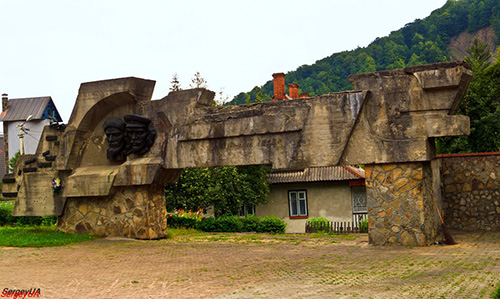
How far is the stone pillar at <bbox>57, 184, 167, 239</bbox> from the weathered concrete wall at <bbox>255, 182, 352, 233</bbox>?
16.2 meters

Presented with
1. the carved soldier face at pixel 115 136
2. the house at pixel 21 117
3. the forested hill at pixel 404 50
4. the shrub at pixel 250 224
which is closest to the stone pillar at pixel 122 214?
the carved soldier face at pixel 115 136

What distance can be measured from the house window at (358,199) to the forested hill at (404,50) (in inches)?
1047

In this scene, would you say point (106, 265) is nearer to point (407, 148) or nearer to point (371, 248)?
point (371, 248)

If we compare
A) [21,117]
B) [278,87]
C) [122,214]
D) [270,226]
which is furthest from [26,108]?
[122,214]

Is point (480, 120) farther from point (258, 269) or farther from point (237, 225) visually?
point (258, 269)

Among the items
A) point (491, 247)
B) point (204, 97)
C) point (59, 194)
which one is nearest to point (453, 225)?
point (491, 247)

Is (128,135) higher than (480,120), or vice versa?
(480,120)

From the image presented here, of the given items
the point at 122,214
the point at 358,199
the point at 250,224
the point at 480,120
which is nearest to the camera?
the point at 122,214

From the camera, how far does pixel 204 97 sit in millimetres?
14070

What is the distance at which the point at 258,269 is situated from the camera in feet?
31.2

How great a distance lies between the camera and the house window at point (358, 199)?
29.4 metres

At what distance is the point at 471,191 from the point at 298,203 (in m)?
16.9

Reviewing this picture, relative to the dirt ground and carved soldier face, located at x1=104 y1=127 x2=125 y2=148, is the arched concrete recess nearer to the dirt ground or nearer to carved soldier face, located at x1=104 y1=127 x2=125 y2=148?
carved soldier face, located at x1=104 y1=127 x2=125 y2=148

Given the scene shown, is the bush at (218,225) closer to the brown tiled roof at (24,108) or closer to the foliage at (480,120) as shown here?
the foliage at (480,120)
